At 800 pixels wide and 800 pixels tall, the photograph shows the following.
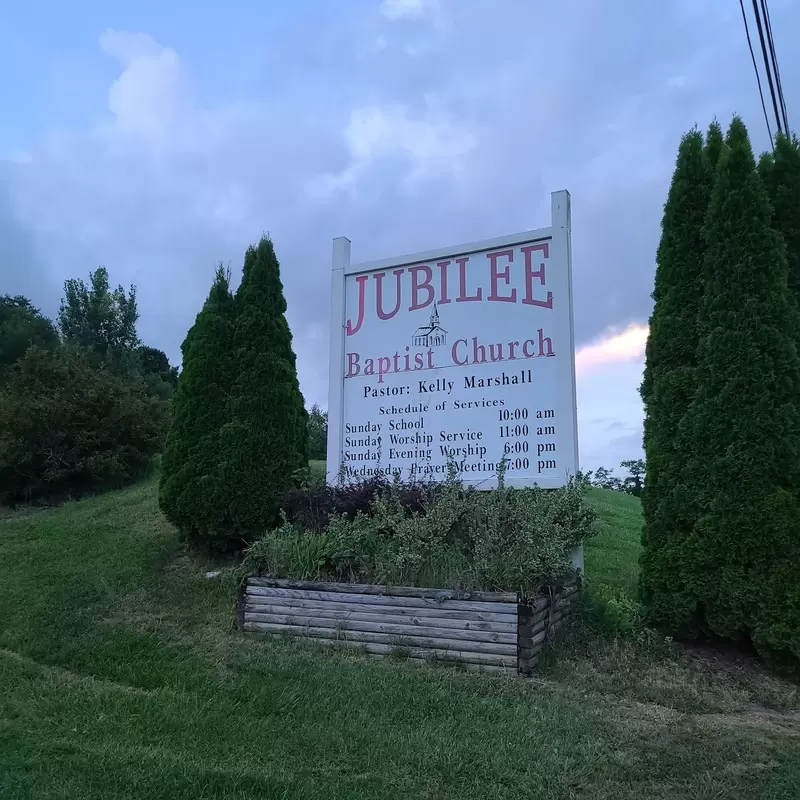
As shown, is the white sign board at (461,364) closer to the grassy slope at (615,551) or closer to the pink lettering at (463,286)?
the pink lettering at (463,286)

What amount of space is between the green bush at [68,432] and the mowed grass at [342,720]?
6.31m

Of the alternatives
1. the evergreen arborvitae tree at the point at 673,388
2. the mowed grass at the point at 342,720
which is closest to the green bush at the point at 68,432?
the mowed grass at the point at 342,720

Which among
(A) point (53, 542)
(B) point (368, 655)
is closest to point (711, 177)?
(B) point (368, 655)

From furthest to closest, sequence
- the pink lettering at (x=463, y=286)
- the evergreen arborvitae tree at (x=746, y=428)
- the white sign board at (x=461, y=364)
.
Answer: the pink lettering at (x=463, y=286)
the white sign board at (x=461, y=364)
the evergreen arborvitae tree at (x=746, y=428)

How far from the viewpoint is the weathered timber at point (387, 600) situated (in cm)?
461

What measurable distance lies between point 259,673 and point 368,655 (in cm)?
79

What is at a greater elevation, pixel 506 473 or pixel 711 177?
pixel 711 177

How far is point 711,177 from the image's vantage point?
18.3 feet

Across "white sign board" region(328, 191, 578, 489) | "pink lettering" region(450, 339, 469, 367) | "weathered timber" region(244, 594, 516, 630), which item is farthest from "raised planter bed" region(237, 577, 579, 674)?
"pink lettering" region(450, 339, 469, 367)

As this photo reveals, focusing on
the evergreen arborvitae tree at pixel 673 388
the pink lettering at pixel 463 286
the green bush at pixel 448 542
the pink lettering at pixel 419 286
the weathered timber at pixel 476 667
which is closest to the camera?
the weathered timber at pixel 476 667

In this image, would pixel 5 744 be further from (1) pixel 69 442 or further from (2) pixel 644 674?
(1) pixel 69 442

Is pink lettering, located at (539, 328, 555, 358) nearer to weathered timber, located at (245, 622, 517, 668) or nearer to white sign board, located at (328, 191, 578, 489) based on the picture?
white sign board, located at (328, 191, 578, 489)

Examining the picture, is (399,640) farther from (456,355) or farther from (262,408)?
Answer: (262,408)

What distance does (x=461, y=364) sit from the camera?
6.85m
